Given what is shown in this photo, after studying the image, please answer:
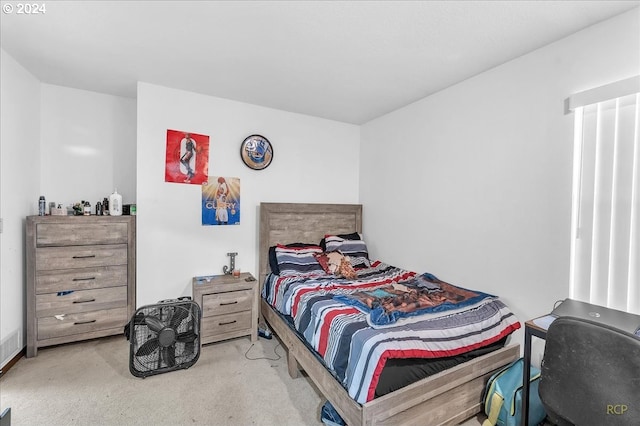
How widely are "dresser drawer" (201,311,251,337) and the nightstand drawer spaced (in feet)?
3.83

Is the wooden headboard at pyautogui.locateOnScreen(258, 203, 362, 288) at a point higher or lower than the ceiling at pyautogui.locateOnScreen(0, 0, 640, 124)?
lower

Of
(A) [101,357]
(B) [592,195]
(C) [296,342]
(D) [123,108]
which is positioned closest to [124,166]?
(D) [123,108]

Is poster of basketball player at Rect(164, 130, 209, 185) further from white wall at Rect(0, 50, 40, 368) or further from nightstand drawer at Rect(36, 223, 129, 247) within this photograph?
white wall at Rect(0, 50, 40, 368)

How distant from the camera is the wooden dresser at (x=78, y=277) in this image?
2523mm

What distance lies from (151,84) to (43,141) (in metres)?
1.27

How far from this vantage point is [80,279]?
2672mm

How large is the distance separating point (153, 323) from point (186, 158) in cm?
167

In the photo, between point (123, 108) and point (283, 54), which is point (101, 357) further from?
point (283, 54)

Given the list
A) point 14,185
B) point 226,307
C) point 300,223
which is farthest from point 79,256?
point 300,223

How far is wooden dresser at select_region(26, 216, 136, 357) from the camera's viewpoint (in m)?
2.52

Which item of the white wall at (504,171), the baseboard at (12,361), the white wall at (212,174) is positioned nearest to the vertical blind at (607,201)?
the white wall at (504,171)

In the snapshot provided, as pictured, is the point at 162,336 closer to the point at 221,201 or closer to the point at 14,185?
the point at 221,201

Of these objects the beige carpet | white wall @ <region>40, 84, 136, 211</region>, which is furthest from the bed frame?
white wall @ <region>40, 84, 136, 211</region>

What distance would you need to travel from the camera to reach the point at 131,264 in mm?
2844
